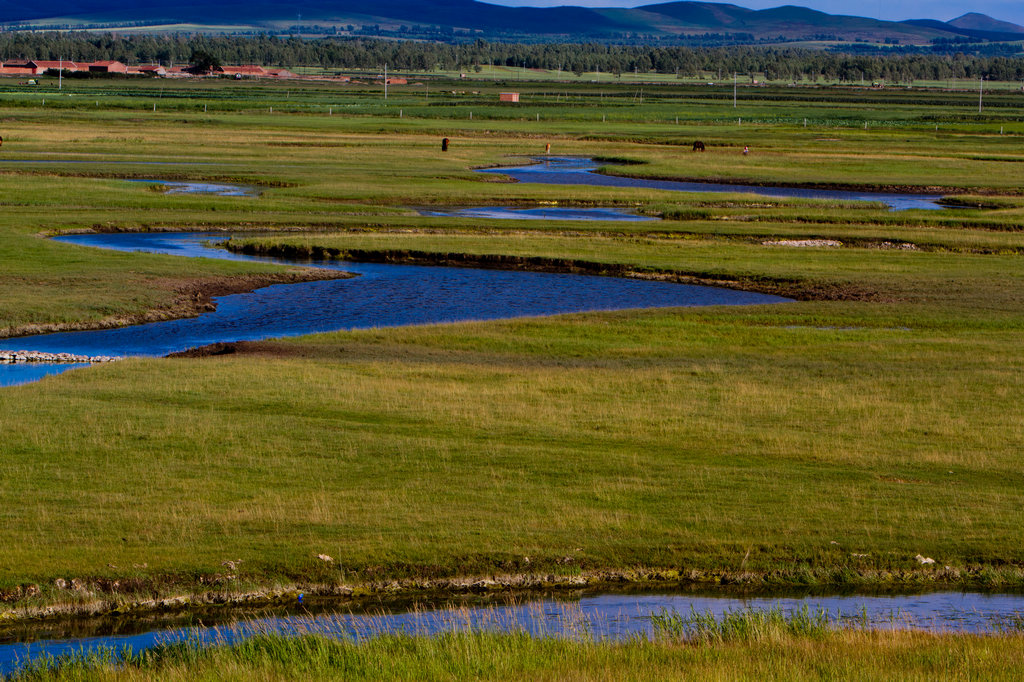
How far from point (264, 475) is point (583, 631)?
7.77 m

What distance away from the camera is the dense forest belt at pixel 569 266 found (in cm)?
4512

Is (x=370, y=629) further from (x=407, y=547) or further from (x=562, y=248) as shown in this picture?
(x=562, y=248)

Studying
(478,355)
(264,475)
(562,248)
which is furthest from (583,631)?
(562,248)

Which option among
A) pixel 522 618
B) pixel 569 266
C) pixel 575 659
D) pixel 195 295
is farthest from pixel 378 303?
pixel 575 659

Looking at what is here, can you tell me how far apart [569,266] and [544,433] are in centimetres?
2581

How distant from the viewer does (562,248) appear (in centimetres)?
5344

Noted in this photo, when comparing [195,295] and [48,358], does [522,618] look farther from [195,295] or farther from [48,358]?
[195,295]

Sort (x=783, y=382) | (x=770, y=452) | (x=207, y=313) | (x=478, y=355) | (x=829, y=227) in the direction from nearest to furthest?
1. (x=770, y=452)
2. (x=783, y=382)
3. (x=478, y=355)
4. (x=207, y=313)
5. (x=829, y=227)

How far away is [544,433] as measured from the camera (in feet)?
81.3

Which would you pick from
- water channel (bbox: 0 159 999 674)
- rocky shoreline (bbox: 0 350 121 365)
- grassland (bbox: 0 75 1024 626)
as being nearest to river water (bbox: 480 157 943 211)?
water channel (bbox: 0 159 999 674)

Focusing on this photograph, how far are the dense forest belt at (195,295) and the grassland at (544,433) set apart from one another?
236 millimetres

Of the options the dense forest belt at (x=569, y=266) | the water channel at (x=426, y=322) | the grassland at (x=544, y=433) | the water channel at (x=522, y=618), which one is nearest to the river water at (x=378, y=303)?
the water channel at (x=426, y=322)

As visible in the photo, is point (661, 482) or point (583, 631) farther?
point (661, 482)

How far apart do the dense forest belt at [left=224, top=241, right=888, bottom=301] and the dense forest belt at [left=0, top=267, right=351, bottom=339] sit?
414 centimetres
